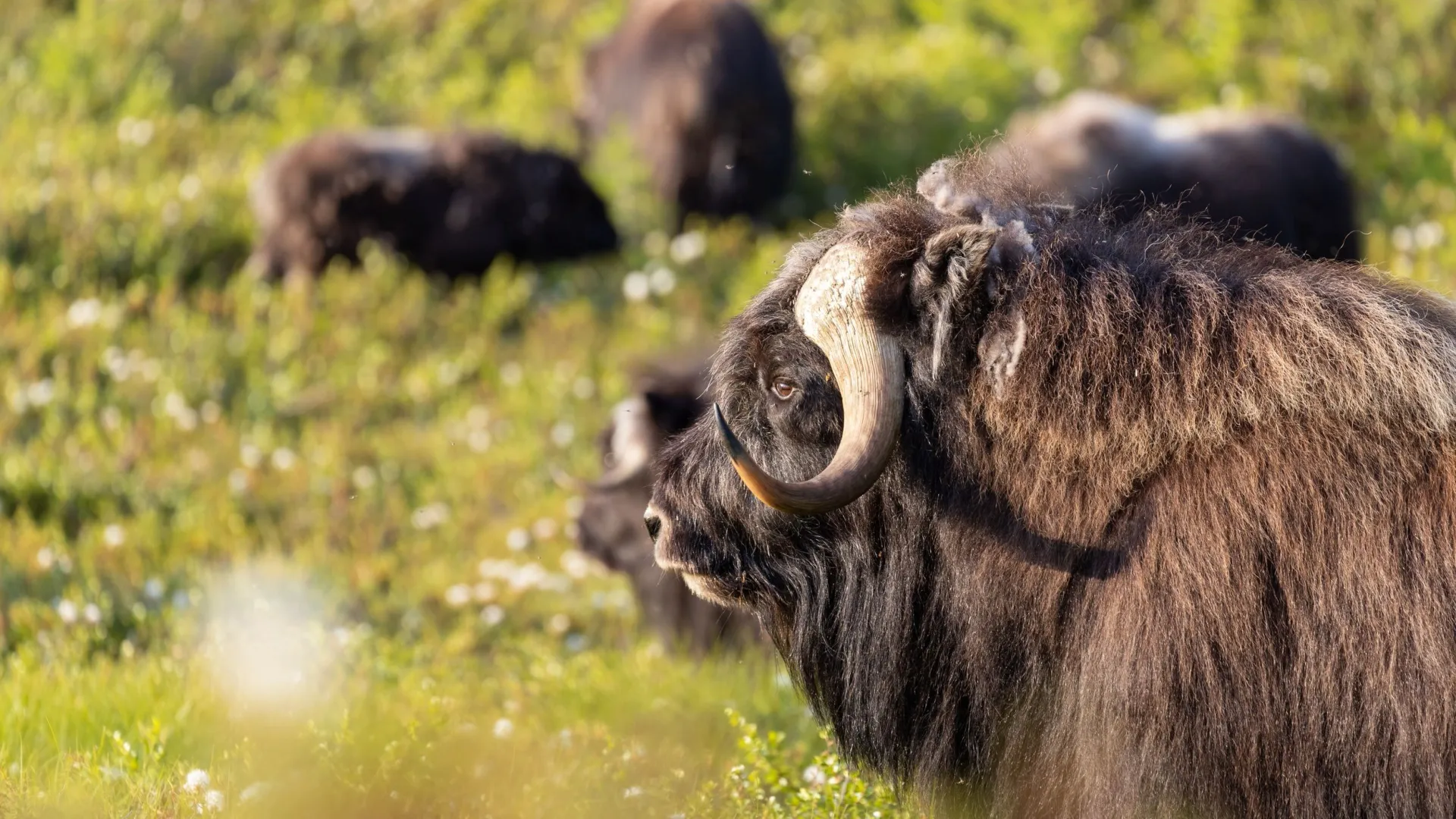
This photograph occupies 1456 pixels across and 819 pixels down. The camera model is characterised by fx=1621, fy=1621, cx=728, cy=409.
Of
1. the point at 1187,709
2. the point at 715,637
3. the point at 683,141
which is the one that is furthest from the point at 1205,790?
the point at 683,141

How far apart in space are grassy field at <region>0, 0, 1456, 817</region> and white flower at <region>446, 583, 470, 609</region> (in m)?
Answer: 0.02

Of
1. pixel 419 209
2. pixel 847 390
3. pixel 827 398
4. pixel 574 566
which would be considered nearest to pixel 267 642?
pixel 574 566

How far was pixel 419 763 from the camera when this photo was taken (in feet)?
10.8

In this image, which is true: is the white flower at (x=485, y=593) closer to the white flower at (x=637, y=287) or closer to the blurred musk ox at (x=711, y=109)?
the white flower at (x=637, y=287)

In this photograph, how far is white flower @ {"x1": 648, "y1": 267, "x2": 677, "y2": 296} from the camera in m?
8.62

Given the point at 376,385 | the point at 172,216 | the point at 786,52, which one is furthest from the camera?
the point at 786,52

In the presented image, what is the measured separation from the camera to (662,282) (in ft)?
28.3

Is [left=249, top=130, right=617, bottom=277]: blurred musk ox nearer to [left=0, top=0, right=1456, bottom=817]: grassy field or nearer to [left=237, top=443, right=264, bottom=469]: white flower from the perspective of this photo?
[left=0, top=0, right=1456, bottom=817]: grassy field

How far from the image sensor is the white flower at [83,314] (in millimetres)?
8031

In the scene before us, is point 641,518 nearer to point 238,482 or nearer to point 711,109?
point 238,482

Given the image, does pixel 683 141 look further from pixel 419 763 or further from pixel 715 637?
pixel 419 763

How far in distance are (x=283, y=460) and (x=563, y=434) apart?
1227 millimetres

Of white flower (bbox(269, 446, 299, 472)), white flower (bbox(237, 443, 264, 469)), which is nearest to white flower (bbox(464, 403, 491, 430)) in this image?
white flower (bbox(269, 446, 299, 472))

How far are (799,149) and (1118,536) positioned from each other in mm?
7366
